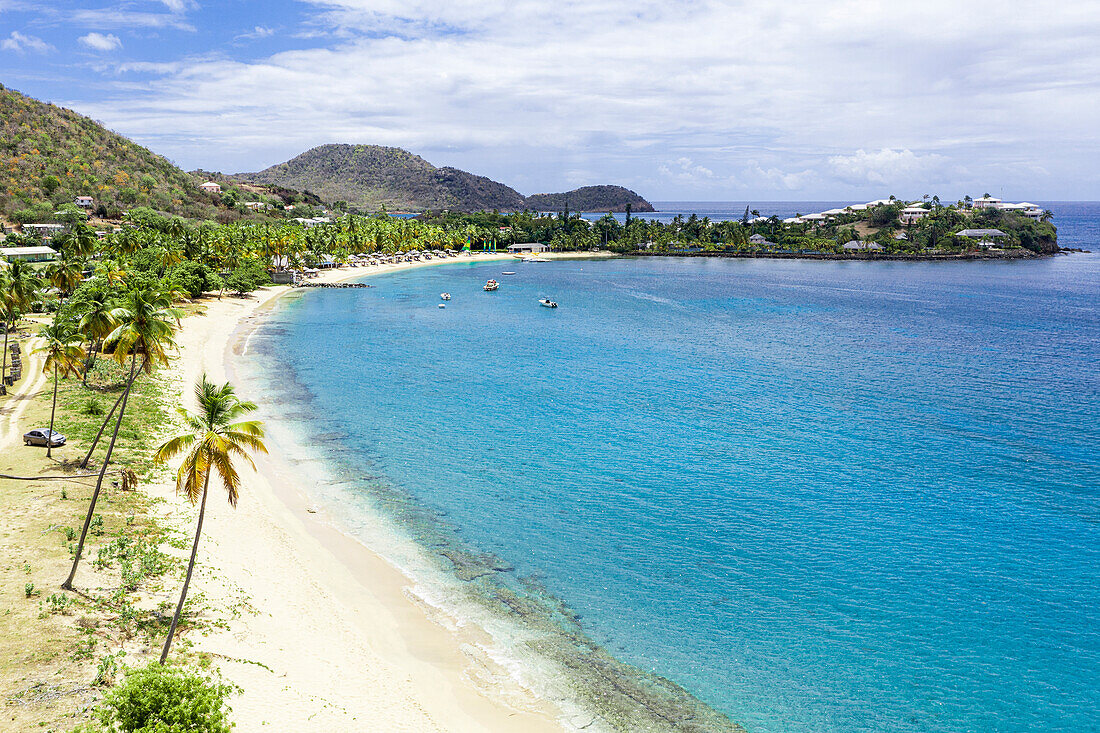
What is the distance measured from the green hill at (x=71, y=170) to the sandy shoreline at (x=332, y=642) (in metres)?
137

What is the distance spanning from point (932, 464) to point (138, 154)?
711 ft

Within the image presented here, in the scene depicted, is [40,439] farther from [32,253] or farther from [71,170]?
[71,170]

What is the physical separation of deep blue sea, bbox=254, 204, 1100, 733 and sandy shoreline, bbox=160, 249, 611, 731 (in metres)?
5.38

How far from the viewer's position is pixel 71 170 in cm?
15875

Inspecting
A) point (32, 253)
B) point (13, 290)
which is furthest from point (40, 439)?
point (32, 253)

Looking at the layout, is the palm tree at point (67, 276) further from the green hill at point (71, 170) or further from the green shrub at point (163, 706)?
the green hill at point (71, 170)

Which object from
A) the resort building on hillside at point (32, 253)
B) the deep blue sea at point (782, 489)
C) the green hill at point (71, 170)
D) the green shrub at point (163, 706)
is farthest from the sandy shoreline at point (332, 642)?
the green hill at point (71, 170)

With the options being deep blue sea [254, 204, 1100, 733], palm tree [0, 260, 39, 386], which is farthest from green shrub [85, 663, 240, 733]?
palm tree [0, 260, 39, 386]

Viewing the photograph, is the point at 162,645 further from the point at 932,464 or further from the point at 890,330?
the point at 890,330

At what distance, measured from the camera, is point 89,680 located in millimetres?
20312

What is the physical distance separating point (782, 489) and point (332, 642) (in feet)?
94.6

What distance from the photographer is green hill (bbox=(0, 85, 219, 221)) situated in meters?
144

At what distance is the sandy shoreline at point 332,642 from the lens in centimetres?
2205

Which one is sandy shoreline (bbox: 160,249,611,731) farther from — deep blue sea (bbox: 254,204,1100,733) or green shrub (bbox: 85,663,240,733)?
deep blue sea (bbox: 254,204,1100,733)
